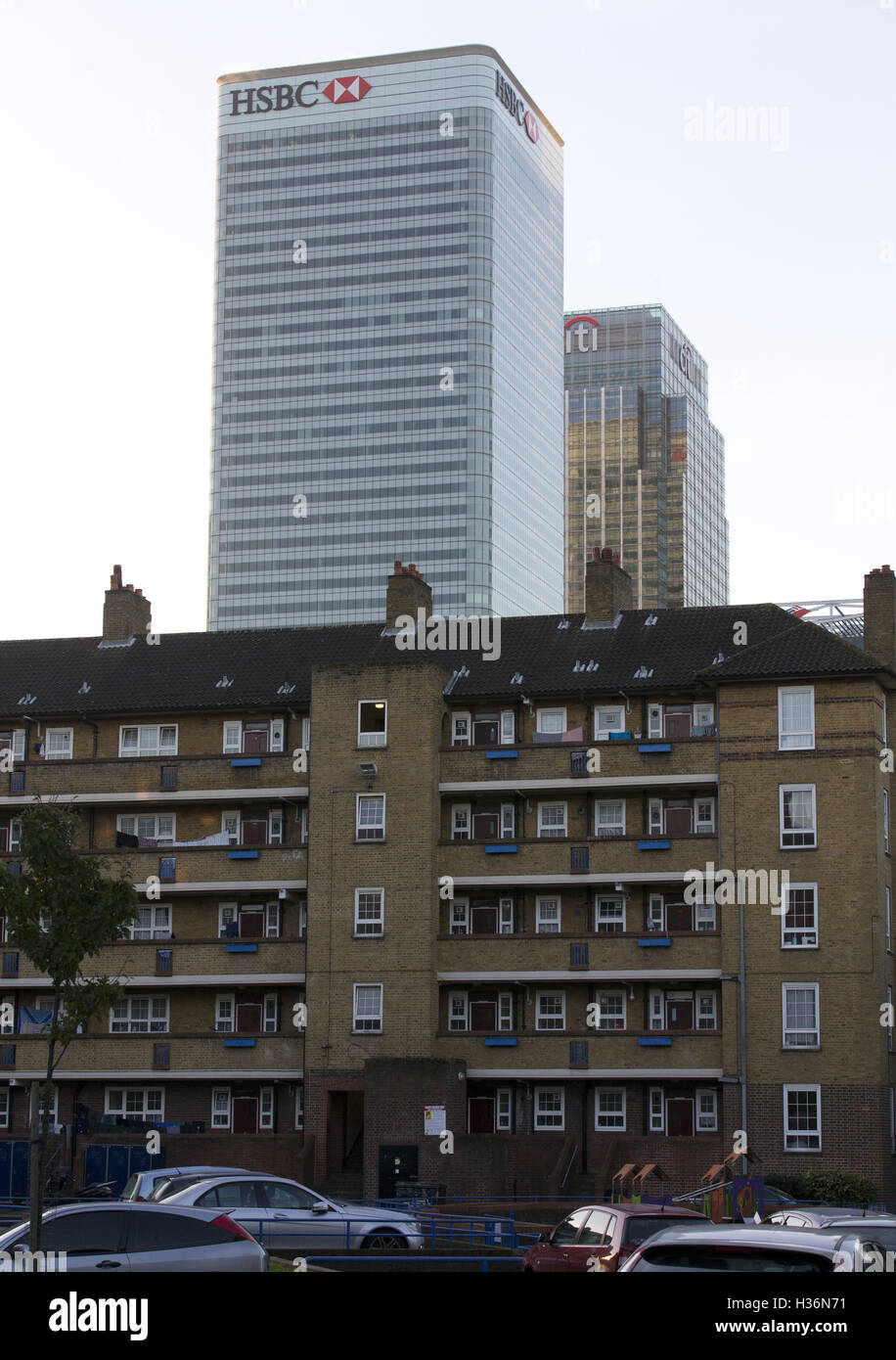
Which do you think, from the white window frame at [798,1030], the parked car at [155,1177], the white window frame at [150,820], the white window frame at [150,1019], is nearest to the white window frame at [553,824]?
the white window frame at [798,1030]

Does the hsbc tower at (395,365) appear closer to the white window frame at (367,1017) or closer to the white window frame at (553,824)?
the white window frame at (553,824)

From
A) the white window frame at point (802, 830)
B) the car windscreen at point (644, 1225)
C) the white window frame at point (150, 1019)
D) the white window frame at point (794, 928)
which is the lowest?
the car windscreen at point (644, 1225)

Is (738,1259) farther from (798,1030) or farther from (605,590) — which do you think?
(605,590)

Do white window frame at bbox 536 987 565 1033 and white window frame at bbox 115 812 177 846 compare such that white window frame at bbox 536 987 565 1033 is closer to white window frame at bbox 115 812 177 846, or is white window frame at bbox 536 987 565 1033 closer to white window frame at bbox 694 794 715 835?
white window frame at bbox 694 794 715 835

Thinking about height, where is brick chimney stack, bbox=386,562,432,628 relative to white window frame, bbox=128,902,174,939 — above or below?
above

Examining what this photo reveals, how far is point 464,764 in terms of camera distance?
Result: 59.0 m

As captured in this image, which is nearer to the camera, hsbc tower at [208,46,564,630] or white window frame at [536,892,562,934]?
white window frame at [536,892,562,934]

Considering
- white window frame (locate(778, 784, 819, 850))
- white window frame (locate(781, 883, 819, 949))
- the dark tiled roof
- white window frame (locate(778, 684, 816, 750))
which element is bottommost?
white window frame (locate(781, 883, 819, 949))

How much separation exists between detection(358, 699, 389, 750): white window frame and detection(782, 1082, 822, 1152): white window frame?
673 inches

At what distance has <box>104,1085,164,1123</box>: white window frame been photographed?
59.5m

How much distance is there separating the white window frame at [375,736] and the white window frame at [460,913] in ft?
19.2

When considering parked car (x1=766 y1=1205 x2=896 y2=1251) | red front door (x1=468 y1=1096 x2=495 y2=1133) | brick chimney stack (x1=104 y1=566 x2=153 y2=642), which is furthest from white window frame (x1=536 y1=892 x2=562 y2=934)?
parked car (x1=766 y1=1205 x2=896 y2=1251)

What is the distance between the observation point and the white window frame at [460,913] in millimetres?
58969
